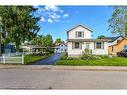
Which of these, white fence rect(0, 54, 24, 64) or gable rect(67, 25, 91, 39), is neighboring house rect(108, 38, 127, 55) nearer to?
gable rect(67, 25, 91, 39)

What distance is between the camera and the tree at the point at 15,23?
25.8 metres

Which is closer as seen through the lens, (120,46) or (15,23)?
(15,23)

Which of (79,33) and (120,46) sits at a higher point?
(79,33)

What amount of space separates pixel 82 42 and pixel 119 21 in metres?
5.05

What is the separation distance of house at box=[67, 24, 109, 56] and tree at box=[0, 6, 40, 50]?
975cm

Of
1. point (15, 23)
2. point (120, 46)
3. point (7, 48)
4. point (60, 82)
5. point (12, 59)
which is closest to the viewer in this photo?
point (60, 82)

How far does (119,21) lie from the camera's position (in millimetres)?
35125

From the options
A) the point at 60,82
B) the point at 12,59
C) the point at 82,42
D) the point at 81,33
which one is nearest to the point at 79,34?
the point at 81,33

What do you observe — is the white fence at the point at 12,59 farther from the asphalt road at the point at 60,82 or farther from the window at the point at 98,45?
the window at the point at 98,45

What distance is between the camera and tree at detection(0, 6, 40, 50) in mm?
25797

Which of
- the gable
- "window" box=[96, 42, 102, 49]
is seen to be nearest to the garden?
"window" box=[96, 42, 102, 49]

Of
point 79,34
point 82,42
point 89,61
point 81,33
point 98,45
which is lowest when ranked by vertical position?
point 89,61

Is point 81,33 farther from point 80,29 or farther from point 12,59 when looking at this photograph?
point 12,59
